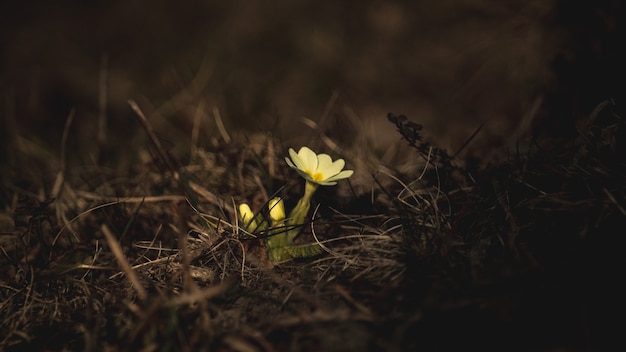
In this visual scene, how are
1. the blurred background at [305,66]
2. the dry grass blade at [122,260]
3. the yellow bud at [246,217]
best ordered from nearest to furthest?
the dry grass blade at [122,260]
the yellow bud at [246,217]
the blurred background at [305,66]

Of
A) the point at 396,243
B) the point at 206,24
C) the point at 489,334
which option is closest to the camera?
the point at 489,334

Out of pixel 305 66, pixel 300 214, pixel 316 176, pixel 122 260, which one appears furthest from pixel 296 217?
pixel 305 66

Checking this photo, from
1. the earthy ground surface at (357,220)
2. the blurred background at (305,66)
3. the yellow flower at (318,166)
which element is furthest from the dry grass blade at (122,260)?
the blurred background at (305,66)

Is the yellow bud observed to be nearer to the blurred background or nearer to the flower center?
the flower center

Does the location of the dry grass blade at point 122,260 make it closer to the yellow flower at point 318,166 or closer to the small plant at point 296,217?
the small plant at point 296,217

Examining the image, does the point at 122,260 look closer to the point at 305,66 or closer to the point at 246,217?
the point at 246,217

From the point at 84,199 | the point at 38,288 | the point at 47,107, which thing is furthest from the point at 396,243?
the point at 47,107

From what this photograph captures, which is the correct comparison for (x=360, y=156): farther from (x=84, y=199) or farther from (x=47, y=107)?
(x=47, y=107)
